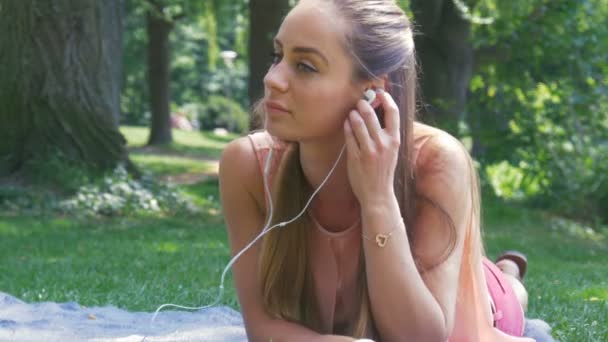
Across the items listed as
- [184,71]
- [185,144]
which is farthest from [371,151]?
[184,71]

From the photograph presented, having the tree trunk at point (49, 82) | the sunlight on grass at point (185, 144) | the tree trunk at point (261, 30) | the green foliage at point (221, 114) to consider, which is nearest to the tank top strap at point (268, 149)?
the tree trunk at point (49, 82)

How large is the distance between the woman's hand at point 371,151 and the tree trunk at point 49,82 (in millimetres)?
8150

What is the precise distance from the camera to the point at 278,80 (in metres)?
2.94

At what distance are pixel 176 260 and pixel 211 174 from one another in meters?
10.6

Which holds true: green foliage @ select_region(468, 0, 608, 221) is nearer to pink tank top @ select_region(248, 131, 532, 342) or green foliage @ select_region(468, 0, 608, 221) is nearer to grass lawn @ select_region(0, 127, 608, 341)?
grass lawn @ select_region(0, 127, 608, 341)

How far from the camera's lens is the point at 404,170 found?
10.2 feet

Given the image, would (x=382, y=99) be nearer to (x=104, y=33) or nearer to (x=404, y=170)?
(x=404, y=170)

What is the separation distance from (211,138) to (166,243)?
24.1m

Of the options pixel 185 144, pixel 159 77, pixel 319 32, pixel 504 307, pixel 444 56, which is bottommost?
pixel 185 144

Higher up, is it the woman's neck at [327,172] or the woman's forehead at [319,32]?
the woman's forehead at [319,32]

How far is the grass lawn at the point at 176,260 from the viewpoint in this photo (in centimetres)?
545

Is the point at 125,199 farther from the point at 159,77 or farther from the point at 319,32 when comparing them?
the point at 159,77

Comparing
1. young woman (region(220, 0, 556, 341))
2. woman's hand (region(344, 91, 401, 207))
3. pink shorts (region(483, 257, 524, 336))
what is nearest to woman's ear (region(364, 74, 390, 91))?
young woman (region(220, 0, 556, 341))

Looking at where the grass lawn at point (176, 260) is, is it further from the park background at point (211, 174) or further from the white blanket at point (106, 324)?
the white blanket at point (106, 324)
